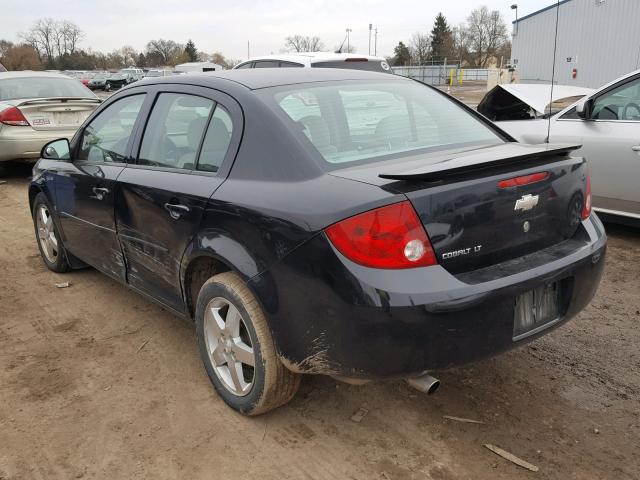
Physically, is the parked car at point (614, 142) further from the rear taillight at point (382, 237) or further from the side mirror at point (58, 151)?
the side mirror at point (58, 151)

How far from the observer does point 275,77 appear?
10.3 ft

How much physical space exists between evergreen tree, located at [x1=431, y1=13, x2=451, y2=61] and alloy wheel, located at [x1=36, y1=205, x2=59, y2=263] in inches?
3181

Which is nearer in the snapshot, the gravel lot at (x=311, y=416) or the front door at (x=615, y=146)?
the gravel lot at (x=311, y=416)

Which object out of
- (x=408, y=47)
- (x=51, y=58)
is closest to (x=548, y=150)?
(x=408, y=47)

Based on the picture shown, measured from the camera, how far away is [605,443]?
8.50 ft

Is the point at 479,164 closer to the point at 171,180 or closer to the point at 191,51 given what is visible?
the point at 171,180

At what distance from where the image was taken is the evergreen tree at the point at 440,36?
80.4 meters

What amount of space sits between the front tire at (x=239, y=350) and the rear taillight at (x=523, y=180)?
1.18 metres

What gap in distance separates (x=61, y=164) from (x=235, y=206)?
2347mm

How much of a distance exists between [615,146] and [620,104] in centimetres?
49

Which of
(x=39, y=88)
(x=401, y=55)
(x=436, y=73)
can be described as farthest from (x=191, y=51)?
(x=39, y=88)

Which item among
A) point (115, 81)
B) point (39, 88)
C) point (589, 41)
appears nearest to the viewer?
point (39, 88)

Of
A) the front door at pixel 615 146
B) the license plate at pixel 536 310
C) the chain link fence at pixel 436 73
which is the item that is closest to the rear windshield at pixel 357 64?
the front door at pixel 615 146

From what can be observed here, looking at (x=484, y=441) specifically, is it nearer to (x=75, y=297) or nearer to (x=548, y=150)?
(x=548, y=150)
